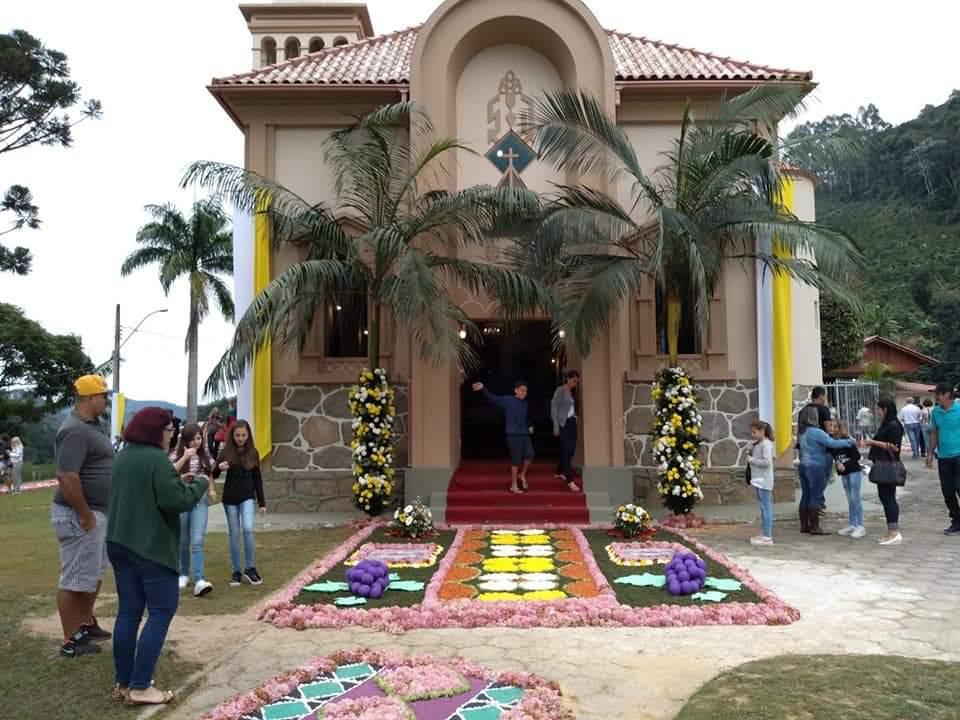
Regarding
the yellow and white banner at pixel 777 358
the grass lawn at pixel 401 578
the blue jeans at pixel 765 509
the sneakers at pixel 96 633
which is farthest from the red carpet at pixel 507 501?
the sneakers at pixel 96 633

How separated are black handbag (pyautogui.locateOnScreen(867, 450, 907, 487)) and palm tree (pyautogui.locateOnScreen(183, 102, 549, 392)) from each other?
504 cm

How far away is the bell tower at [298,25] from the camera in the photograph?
2600cm

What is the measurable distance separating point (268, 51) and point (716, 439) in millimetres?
22284

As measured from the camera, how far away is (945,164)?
62.2 meters

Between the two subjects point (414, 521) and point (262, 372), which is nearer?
point (414, 521)

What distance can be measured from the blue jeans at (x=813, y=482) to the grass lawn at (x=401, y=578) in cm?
500

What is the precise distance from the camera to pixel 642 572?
790cm

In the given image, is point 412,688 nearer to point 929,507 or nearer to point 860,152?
point 860,152

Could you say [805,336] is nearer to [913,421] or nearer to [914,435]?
[913,421]

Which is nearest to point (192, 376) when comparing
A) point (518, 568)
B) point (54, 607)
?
point (54, 607)

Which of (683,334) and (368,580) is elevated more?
(683,334)

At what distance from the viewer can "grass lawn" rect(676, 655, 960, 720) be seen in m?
4.07

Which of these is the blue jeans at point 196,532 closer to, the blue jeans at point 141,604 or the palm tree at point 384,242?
the blue jeans at point 141,604

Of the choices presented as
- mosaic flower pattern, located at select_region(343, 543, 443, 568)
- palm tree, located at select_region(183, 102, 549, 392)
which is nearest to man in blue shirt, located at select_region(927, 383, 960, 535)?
palm tree, located at select_region(183, 102, 549, 392)
